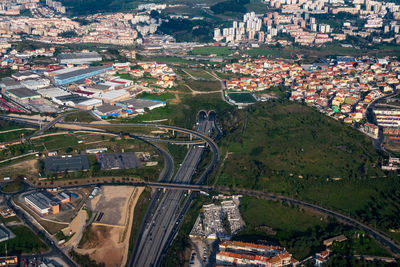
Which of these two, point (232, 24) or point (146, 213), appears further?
point (232, 24)

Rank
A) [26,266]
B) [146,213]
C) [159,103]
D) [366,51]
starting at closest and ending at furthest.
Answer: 1. [26,266]
2. [146,213]
3. [159,103]
4. [366,51]

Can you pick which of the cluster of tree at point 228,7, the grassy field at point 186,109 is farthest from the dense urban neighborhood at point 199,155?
the cluster of tree at point 228,7

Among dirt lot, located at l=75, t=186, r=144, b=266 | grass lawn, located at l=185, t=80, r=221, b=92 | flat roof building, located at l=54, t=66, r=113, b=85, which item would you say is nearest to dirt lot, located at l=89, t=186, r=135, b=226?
dirt lot, located at l=75, t=186, r=144, b=266

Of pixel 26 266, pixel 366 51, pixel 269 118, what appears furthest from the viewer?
pixel 366 51

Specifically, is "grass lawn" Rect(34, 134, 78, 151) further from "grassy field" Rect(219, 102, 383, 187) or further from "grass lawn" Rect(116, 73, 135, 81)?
"grass lawn" Rect(116, 73, 135, 81)

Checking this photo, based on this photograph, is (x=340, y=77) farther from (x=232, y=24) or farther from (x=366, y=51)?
(x=232, y=24)

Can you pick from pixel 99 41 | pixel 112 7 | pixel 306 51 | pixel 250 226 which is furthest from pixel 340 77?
pixel 112 7

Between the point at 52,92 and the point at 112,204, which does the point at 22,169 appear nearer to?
the point at 112,204

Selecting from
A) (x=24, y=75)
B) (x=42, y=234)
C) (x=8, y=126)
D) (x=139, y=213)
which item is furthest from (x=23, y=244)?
(x=24, y=75)
